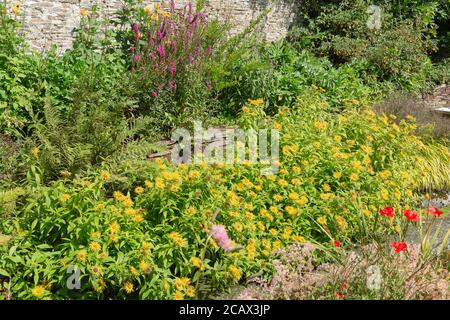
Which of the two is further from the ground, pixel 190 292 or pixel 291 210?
pixel 291 210

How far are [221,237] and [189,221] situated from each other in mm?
307

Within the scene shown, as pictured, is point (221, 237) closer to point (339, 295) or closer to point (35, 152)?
point (339, 295)

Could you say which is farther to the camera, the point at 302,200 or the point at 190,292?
the point at 302,200

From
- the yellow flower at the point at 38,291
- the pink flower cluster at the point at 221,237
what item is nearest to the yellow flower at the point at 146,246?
the pink flower cluster at the point at 221,237

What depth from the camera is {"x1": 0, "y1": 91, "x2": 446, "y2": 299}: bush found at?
334cm

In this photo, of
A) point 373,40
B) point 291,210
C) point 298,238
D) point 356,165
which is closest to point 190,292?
point 298,238

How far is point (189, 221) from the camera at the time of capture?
3.64 m

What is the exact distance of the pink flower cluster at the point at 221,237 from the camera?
342cm

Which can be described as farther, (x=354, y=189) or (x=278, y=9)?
(x=278, y=9)
